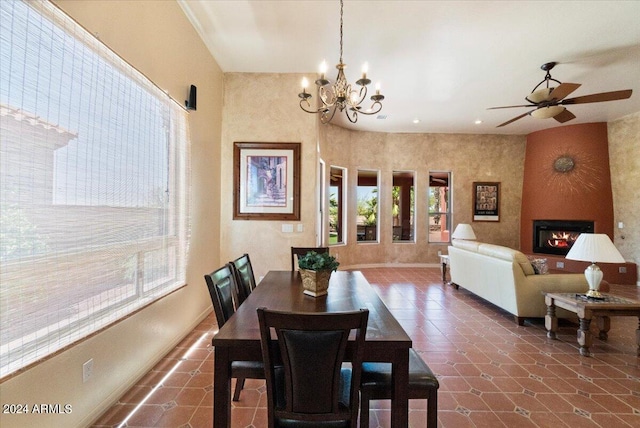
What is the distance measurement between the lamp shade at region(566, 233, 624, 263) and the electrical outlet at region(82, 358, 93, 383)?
3956 mm

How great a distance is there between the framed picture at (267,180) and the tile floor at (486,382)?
1595 millimetres

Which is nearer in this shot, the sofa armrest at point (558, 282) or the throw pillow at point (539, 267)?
the sofa armrest at point (558, 282)

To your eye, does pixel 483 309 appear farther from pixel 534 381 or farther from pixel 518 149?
pixel 518 149

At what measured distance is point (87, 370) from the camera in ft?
5.58

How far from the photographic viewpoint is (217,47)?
11.7ft

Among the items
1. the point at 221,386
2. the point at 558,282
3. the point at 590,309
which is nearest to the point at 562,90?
the point at 558,282

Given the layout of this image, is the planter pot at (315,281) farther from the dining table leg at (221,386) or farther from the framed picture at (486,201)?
the framed picture at (486,201)

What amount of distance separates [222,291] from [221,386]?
0.58 m

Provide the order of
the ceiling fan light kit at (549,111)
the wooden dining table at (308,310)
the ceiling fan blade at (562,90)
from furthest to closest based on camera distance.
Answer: the ceiling fan light kit at (549,111) < the ceiling fan blade at (562,90) < the wooden dining table at (308,310)

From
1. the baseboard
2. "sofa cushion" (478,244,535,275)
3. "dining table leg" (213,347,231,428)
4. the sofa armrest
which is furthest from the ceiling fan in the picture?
the baseboard

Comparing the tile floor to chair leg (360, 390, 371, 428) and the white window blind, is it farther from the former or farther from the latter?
the white window blind

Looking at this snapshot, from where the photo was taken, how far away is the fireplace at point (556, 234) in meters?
6.27

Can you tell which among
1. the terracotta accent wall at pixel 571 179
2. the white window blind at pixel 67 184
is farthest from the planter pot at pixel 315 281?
the terracotta accent wall at pixel 571 179

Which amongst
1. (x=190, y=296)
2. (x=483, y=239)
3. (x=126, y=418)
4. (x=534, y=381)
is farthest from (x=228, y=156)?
(x=483, y=239)
